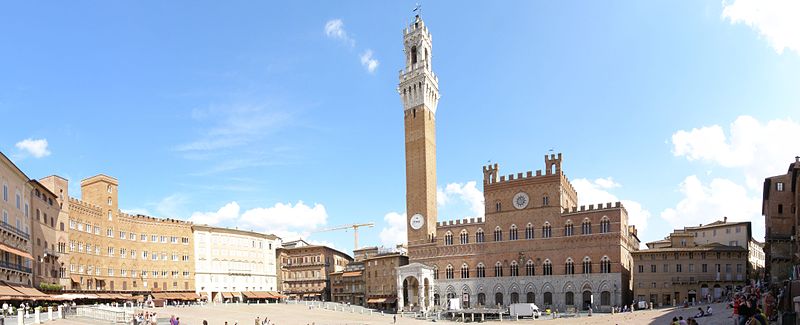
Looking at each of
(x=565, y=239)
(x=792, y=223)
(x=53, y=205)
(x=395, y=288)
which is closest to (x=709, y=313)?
(x=792, y=223)

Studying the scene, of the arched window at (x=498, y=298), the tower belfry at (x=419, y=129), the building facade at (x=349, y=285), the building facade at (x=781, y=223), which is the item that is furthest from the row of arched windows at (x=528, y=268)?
the building facade at (x=781, y=223)

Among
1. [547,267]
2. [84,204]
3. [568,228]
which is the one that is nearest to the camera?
[84,204]

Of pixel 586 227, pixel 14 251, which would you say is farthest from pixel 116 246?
pixel 586 227

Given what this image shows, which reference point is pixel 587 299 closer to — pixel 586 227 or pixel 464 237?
pixel 586 227

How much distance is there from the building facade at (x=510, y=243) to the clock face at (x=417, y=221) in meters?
0.15

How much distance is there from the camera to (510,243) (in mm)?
81062

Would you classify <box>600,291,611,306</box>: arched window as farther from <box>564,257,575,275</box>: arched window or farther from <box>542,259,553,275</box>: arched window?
<box>542,259,553,275</box>: arched window

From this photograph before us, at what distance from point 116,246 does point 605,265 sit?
64123mm

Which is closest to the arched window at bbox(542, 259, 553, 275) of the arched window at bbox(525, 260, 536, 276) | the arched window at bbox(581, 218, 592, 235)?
the arched window at bbox(525, 260, 536, 276)

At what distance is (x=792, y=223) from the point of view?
57000mm

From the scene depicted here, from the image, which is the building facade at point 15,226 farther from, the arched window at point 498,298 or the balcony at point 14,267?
the arched window at point 498,298

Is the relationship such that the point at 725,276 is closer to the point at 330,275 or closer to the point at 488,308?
the point at 488,308

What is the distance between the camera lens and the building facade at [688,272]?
2717 inches

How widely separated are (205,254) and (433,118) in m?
41.4
